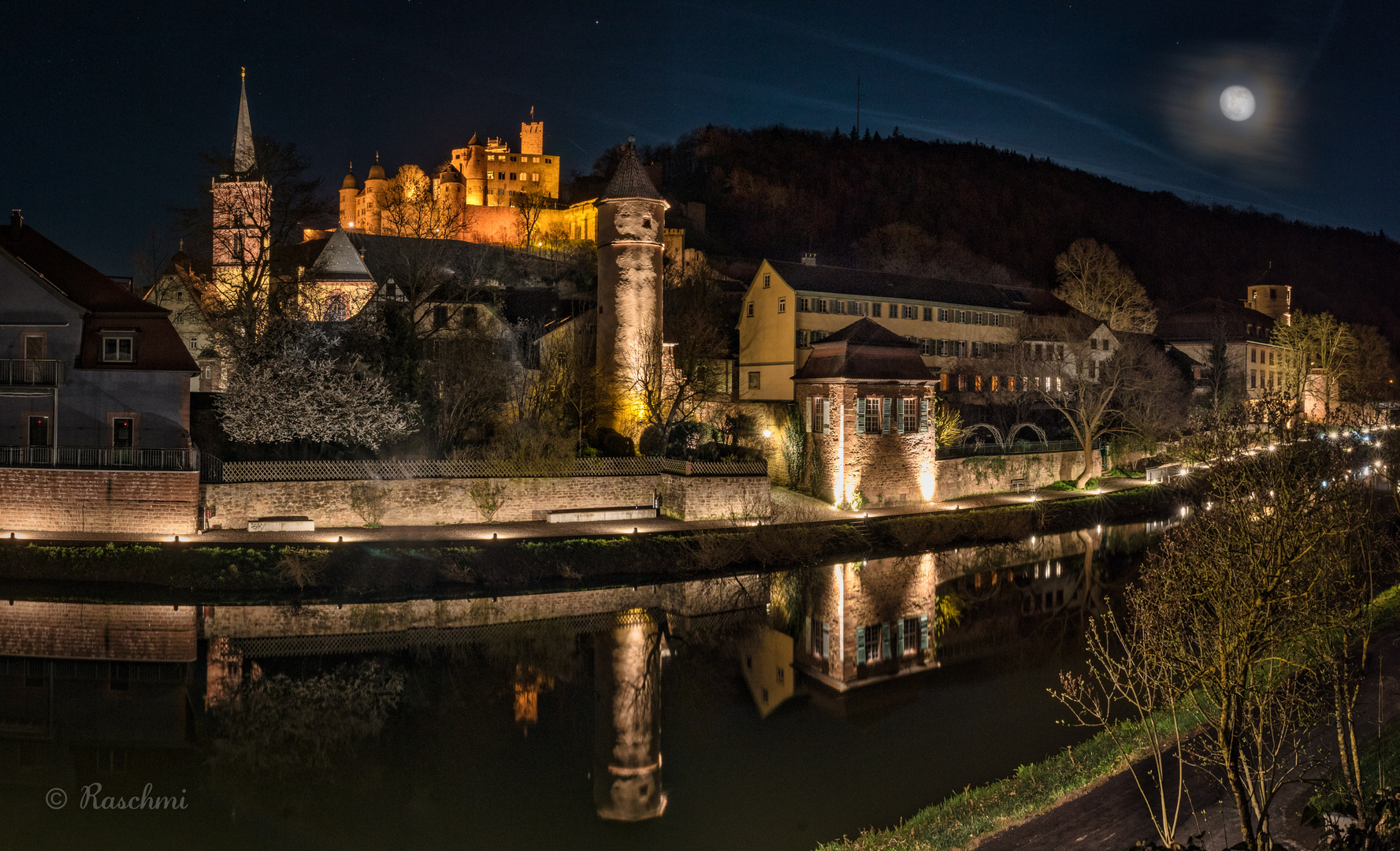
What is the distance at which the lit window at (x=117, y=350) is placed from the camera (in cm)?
2744

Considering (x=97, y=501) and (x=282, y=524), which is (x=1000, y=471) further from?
(x=97, y=501)

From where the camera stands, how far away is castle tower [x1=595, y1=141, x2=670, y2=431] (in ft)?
119

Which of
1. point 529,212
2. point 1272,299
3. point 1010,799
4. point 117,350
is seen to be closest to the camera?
point 1010,799

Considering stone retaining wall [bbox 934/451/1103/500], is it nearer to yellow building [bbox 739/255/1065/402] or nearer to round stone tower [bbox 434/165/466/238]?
yellow building [bbox 739/255/1065/402]

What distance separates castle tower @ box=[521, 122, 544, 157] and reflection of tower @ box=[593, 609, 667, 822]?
90021 millimetres

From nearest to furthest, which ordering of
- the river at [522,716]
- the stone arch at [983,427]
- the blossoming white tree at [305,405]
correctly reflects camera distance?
the river at [522,716] < the blossoming white tree at [305,405] < the stone arch at [983,427]

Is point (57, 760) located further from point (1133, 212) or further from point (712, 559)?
point (1133, 212)

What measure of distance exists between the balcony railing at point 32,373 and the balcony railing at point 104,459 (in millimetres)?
2228

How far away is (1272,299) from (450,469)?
90.7 m

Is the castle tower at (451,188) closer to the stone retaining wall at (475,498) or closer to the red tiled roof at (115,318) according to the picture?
the red tiled roof at (115,318)

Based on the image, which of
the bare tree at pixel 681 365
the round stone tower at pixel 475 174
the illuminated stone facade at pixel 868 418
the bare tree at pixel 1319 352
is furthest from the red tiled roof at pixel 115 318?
the round stone tower at pixel 475 174

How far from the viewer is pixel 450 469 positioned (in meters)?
27.4

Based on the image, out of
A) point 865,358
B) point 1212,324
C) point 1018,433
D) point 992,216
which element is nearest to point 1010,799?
point 865,358

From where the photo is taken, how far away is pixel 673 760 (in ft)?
46.4
